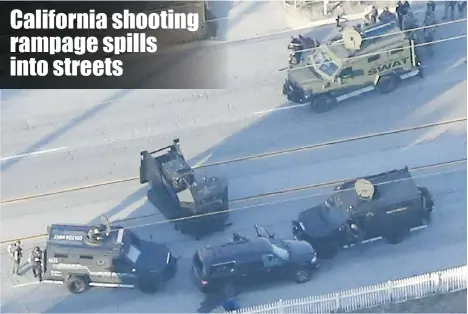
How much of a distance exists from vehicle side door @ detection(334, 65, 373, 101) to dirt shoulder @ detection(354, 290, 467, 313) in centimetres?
728

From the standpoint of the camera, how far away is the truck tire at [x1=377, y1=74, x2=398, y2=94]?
85.2ft

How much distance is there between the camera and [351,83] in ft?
84.1

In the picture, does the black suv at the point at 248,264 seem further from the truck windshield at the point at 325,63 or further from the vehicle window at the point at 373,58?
the vehicle window at the point at 373,58

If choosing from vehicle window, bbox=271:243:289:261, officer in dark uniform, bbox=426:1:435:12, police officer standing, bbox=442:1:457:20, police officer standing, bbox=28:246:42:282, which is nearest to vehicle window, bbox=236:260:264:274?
vehicle window, bbox=271:243:289:261

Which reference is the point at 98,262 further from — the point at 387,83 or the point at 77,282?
the point at 387,83

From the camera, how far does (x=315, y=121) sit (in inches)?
998

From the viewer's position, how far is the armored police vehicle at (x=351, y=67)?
25.4 metres

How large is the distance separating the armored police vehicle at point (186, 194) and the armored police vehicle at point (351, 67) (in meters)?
4.22

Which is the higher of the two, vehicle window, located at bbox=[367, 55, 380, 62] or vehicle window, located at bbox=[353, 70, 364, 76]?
vehicle window, located at bbox=[367, 55, 380, 62]

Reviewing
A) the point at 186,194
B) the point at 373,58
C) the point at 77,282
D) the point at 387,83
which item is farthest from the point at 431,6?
the point at 77,282

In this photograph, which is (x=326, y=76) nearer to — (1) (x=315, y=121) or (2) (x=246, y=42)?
(1) (x=315, y=121)

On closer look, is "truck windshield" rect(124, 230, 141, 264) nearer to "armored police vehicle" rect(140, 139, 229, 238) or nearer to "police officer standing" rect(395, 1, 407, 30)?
"armored police vehicle" rect(140, 139, 229, 238)

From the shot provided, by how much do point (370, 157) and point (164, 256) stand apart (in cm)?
604

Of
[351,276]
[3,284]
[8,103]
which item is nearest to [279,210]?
[351,276]
